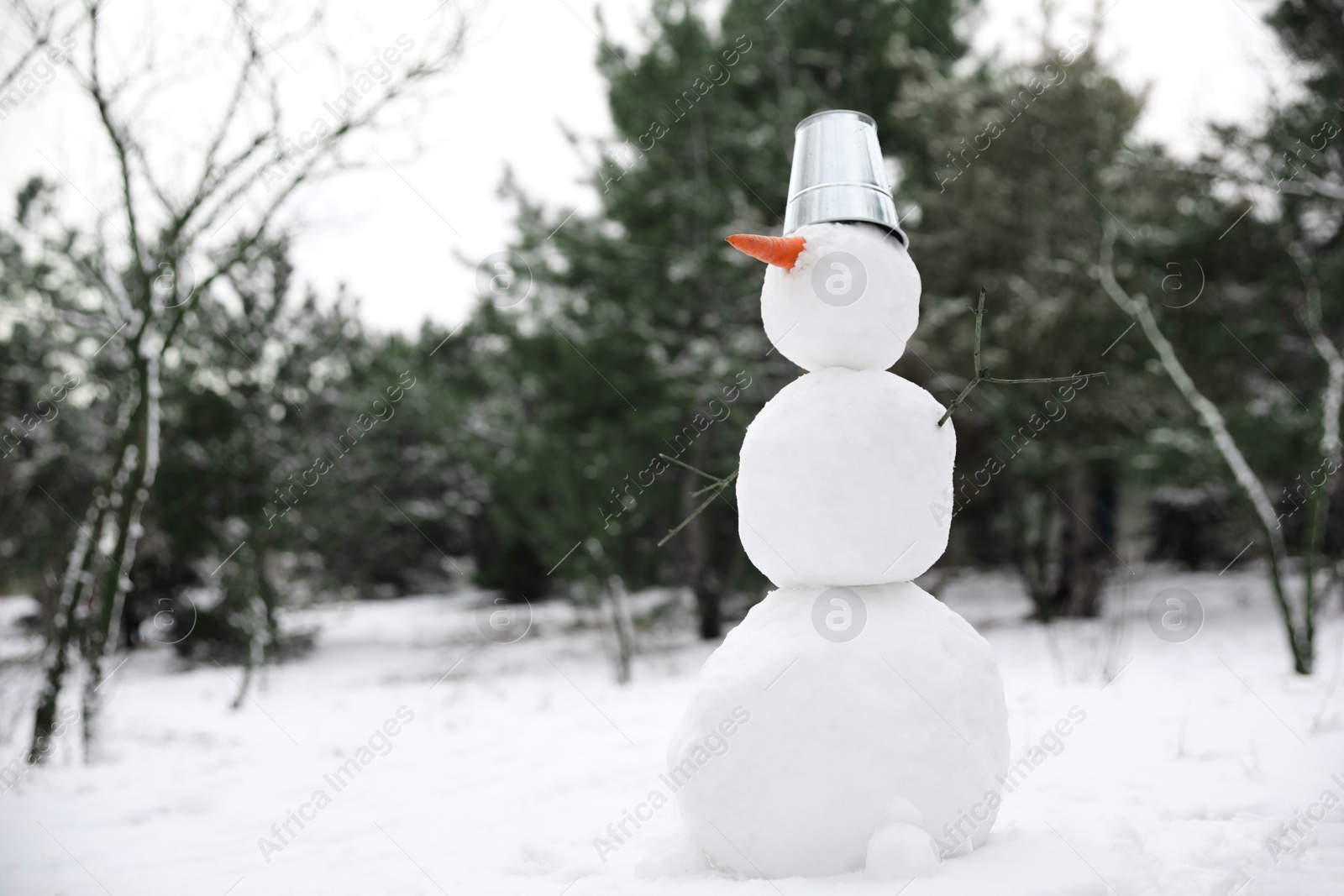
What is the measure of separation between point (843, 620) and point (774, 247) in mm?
1110

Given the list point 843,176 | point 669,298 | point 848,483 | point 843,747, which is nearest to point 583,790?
point 843,747

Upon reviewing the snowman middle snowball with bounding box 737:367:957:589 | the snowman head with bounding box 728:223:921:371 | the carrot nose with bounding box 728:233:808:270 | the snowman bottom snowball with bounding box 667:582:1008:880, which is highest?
the carrot nose with bounding box 728:233:808:270

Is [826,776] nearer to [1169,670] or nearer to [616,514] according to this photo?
[1169,670]

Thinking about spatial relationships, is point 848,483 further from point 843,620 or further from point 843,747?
point 843,747

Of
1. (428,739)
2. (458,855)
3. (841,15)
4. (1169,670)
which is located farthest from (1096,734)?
(841,15)

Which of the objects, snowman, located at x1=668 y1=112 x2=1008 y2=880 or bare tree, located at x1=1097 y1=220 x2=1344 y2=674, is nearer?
snowman, located at x1=668 y1=112 x2=1008 y2=880

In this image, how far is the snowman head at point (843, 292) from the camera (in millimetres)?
2459

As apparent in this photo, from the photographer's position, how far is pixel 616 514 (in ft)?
24.9

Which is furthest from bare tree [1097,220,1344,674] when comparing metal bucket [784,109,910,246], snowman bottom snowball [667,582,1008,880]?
snowman bottom snowball [667,582,1008,880]

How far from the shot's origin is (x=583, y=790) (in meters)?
3.76

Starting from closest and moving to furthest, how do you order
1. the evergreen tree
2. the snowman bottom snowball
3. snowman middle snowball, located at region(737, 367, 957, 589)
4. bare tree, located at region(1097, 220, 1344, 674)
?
the snowman bottom snowball
snowman middle snowball, located at region(737, 367, 957, 589)
bare tree, located at region(1097, 220, 1344, 674)
the evergreen tree

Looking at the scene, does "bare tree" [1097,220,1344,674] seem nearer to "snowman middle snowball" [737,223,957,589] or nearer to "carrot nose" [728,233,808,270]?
"snowman middle snowball" [737,223,957,589]

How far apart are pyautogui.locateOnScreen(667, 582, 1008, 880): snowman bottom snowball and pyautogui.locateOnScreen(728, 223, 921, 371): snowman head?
2.51ft

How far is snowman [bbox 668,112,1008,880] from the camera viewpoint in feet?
7.23
